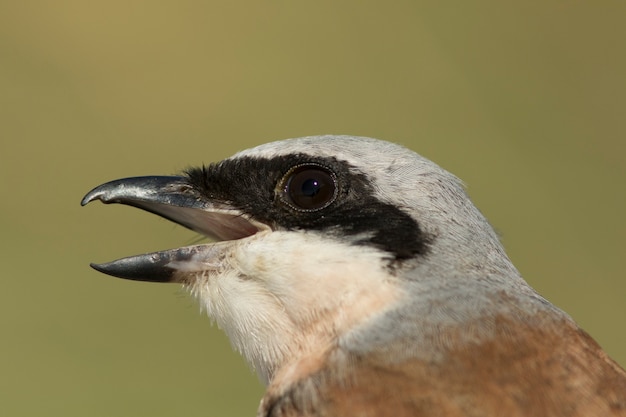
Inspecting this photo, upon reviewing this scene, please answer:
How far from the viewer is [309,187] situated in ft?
8.21

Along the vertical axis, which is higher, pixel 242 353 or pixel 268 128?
pixel 268 128

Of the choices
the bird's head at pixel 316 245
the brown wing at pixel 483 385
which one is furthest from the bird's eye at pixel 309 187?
the brown wing at pixel 483 385

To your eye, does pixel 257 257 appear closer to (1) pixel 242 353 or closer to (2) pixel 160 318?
(1) pixel 242 353

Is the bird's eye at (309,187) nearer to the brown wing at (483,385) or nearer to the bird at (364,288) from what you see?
the bird at (364,288)

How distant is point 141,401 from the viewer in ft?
16.5

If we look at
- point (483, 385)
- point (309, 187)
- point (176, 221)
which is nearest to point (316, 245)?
point (309, 187)

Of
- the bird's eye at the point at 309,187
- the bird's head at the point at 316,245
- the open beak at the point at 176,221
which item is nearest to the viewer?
the bird's head at the point at 316,245

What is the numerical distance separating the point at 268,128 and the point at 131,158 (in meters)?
0.84

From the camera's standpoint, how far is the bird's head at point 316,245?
7.72ft

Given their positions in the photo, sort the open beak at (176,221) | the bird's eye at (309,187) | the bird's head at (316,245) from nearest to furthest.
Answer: the bird's head at (316,245) → the bird's eye at (309,187) → the open beak at (176,221)

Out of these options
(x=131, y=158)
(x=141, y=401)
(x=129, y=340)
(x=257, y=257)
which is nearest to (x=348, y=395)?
(x=257, y=257)

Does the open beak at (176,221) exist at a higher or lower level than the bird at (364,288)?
higher

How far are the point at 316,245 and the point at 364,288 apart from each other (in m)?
0.17

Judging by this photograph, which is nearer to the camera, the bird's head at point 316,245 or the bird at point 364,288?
the bird at point 364,288
